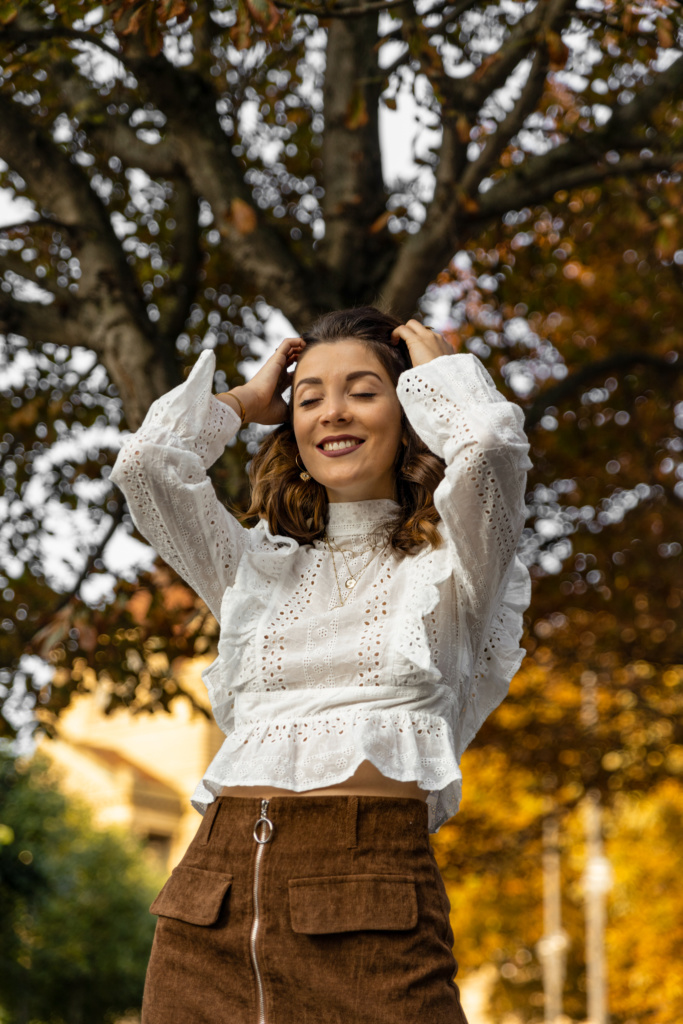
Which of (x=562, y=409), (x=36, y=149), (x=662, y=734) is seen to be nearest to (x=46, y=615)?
(x=36, y=149)

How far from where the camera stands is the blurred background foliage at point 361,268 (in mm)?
4867

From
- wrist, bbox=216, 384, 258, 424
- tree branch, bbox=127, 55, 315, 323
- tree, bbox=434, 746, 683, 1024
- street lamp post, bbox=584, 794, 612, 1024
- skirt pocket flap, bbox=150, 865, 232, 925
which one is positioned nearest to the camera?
skirt pocket flap, bbox=150, 865, 232, 925

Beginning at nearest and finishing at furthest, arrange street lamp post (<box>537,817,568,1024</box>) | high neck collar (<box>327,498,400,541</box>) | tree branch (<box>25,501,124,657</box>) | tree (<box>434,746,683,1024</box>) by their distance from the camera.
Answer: high neck collar (<box>327,498,400,541</box>) → tree branch (<box>25,501,124,657</box>) → tree (<box>434,746,683,1024</box>) → street lamp post (<box>537,817,568,1024</box>)

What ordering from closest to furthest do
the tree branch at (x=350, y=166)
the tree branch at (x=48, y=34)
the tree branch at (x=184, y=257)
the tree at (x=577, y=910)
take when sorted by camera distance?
the tree branch at (x=48, y=34) → the tree branch at (x=350, y=166) → the tree branch at (x=184, y=257) → the tree at (x=577, y=910)

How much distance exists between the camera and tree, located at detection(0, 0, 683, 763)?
481 centimetres

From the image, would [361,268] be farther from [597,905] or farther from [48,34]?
[597,905]

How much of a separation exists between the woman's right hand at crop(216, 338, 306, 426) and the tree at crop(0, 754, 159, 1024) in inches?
471

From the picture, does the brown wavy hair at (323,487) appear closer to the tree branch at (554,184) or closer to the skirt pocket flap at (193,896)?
the skirt pocket flap at (193,896)

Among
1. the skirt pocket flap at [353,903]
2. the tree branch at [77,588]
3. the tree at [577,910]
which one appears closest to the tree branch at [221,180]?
the tree branch at [77,588]

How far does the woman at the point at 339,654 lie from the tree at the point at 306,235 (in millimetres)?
1551

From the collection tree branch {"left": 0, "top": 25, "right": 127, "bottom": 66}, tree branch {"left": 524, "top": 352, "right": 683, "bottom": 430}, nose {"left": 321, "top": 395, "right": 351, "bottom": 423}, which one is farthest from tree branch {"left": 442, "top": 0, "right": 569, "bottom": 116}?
nose {"left": 321, "top": 395, "right": 351, "bottom": 423}

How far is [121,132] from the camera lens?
18.6ft

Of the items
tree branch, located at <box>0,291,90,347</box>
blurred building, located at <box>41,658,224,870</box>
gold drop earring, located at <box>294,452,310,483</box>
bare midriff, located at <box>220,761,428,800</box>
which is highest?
blurred building, located at <box>41,658,224,870</box>

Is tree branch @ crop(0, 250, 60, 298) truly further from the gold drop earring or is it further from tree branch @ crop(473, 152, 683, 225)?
the gold drop earring
